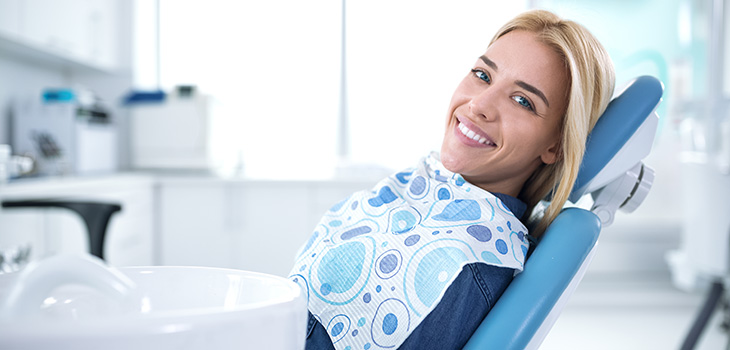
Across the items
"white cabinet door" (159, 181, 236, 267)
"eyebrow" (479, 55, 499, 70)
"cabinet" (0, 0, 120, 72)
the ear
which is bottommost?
"white cabinet door" (159, 181, 236, 267)

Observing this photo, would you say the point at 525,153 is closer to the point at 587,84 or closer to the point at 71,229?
the point at 587,84

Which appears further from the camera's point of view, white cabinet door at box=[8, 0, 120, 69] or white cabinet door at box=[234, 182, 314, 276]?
white cabinet door at box=[234, 182, 314, 276]

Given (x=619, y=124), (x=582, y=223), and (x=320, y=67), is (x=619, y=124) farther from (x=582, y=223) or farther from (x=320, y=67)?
(x=320, y=67)

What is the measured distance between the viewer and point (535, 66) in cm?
94

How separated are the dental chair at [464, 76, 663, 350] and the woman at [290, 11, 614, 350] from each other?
0.11 ft

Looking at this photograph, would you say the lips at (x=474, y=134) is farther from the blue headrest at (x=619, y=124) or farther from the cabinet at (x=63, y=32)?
the cabinet at (x=63, y=32)

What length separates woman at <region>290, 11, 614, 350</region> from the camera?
2.62ft

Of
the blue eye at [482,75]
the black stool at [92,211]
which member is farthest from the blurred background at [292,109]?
the blue eye at [482,75]

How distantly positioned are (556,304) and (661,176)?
347 cm

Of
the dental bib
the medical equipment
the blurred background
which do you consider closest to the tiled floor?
the blurred background

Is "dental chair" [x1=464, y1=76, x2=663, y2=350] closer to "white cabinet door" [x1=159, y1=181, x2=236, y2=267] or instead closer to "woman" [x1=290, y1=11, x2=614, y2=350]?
"woman" [x1=290, y1=11, x2=614, y2=350]

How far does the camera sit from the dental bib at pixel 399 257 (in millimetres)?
791

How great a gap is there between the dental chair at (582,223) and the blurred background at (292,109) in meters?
2.04

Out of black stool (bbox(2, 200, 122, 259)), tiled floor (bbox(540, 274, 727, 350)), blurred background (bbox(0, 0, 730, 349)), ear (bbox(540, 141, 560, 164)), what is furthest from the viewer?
blurred background (bbox(0, 0, 730, 349))
